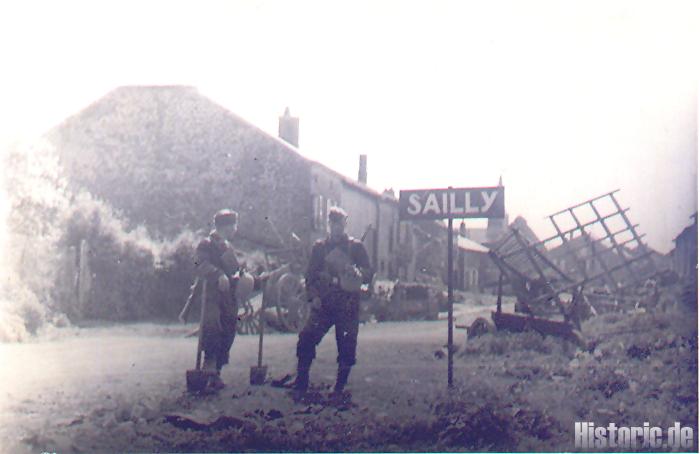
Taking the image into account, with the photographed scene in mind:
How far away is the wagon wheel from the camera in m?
5.70

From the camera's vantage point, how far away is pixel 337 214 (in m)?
5.38

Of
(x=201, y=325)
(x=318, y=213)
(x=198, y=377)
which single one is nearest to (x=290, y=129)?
(x=318, y=213)

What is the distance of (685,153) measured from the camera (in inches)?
221

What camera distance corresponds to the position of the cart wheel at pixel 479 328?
6.48m

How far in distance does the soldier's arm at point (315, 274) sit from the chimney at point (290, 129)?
1079mm

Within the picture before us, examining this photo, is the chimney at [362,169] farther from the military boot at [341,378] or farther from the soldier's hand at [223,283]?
the military boot at [341,378]

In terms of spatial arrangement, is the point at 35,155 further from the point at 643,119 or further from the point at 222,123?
the point at 643,119

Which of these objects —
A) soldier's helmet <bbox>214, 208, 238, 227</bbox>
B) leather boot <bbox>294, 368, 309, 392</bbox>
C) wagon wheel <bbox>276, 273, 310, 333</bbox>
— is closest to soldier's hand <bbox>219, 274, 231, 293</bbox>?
soldier's helmet <bbox>214, 208, 238, 227</bbox>

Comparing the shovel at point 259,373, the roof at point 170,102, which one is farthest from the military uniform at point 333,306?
the roof at point 170,102

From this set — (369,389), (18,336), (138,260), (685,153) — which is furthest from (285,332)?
(685,153)

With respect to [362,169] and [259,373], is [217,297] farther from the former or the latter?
[362,169]

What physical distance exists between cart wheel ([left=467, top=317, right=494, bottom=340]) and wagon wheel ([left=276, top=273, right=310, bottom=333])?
63.8 inches

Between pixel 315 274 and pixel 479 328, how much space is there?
1994 millimetres

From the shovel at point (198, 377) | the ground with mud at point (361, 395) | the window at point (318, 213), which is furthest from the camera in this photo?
the window at point (318, 213)
